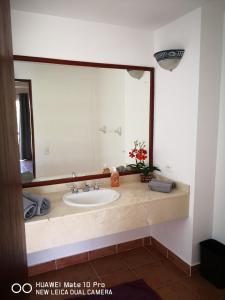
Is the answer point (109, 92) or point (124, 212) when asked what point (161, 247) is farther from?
point (109, 92)

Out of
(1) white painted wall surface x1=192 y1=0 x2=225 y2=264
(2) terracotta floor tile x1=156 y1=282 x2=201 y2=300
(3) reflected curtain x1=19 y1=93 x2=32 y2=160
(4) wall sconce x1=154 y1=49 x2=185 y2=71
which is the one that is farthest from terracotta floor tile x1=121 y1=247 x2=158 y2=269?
(4) wall sconce x1=154 y1=49 x2=185 y2=71

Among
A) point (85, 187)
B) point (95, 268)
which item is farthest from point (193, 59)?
point (95, 268)

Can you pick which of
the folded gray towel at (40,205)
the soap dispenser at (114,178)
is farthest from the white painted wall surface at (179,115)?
the folded gray towel at (40,205)

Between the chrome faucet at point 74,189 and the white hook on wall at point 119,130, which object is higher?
the white hook on wall at point 119,130

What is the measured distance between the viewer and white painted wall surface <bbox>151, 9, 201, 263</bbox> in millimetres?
1937

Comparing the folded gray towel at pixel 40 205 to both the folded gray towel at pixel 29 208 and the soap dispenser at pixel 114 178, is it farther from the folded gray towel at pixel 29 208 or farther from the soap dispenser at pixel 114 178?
the soap dispenser at pixel 114 178

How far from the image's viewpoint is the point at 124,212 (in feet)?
6.03

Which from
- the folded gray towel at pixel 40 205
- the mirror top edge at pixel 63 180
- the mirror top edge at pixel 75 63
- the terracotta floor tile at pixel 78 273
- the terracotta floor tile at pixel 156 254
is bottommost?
the terracotta floor tile at pixel 156 254

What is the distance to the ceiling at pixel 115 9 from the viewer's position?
1727 mm

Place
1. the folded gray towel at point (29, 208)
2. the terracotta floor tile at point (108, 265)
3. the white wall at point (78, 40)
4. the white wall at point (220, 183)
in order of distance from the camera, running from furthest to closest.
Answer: the terracotta floor tile at point (108, 265) < the white wall at point (220, 183) < the white wall at point (78, 40) < the folded gray towel at point (29, 208)

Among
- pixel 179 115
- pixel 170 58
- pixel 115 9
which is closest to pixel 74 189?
pixel 179 115

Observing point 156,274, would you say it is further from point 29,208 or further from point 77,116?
point 77,116

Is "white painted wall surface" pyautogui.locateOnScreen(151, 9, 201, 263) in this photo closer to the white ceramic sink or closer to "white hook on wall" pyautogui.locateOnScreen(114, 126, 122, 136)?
"white hook on wall" pyautogui.locateOnScreen(114, 126, 122, 136)

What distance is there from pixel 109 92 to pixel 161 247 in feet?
5.62
